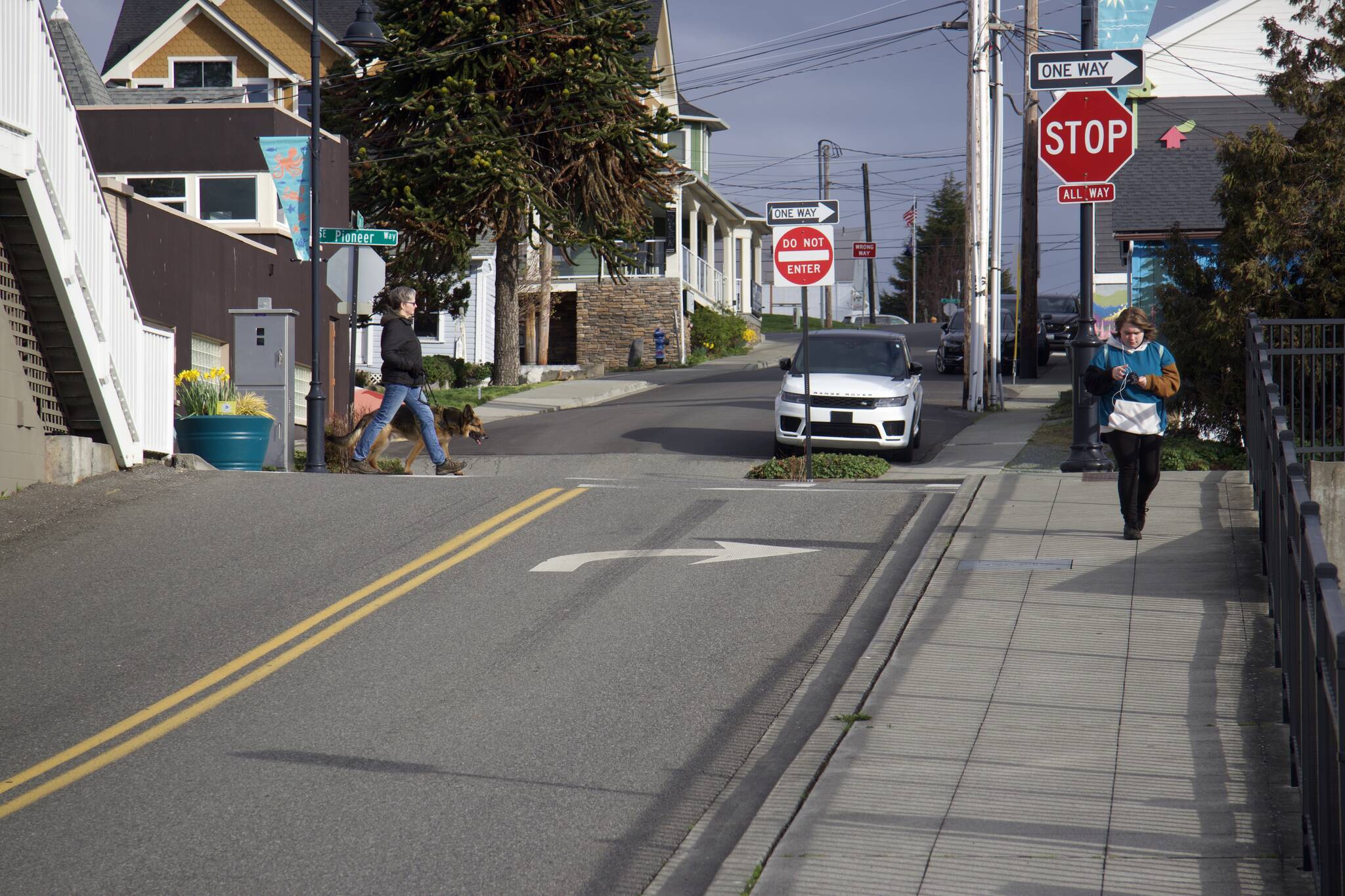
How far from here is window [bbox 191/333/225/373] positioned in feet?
72.9

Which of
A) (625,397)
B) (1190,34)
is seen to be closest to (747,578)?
(625,397)

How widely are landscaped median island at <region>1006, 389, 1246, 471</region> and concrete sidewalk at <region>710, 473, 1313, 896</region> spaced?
4623 mm

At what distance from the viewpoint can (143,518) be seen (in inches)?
463

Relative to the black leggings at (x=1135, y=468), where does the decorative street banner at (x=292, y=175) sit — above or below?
above

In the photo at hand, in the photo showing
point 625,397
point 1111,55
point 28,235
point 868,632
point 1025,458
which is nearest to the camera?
point 868,632

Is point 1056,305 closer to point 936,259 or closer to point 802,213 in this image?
point 802,213

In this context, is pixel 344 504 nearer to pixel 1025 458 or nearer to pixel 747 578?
pixel 747 578

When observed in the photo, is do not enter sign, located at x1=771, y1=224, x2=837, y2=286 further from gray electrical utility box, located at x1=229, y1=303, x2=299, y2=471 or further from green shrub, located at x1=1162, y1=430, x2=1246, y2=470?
gray electrical utility box, located at x1=229, y1=303, x2=299, y2=471

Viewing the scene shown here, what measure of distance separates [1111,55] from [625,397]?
61.8 ft

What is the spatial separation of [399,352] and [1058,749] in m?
10.3

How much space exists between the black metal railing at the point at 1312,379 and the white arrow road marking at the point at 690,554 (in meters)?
4.34

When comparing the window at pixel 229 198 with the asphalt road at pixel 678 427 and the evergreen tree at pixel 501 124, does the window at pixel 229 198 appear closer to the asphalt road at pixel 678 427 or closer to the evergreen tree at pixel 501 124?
the evergreen tree at pixel 501 124

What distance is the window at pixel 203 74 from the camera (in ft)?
139

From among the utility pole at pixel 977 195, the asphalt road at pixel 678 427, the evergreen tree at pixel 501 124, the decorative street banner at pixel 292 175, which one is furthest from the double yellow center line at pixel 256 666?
the evergreen tree at pixel 501 124
